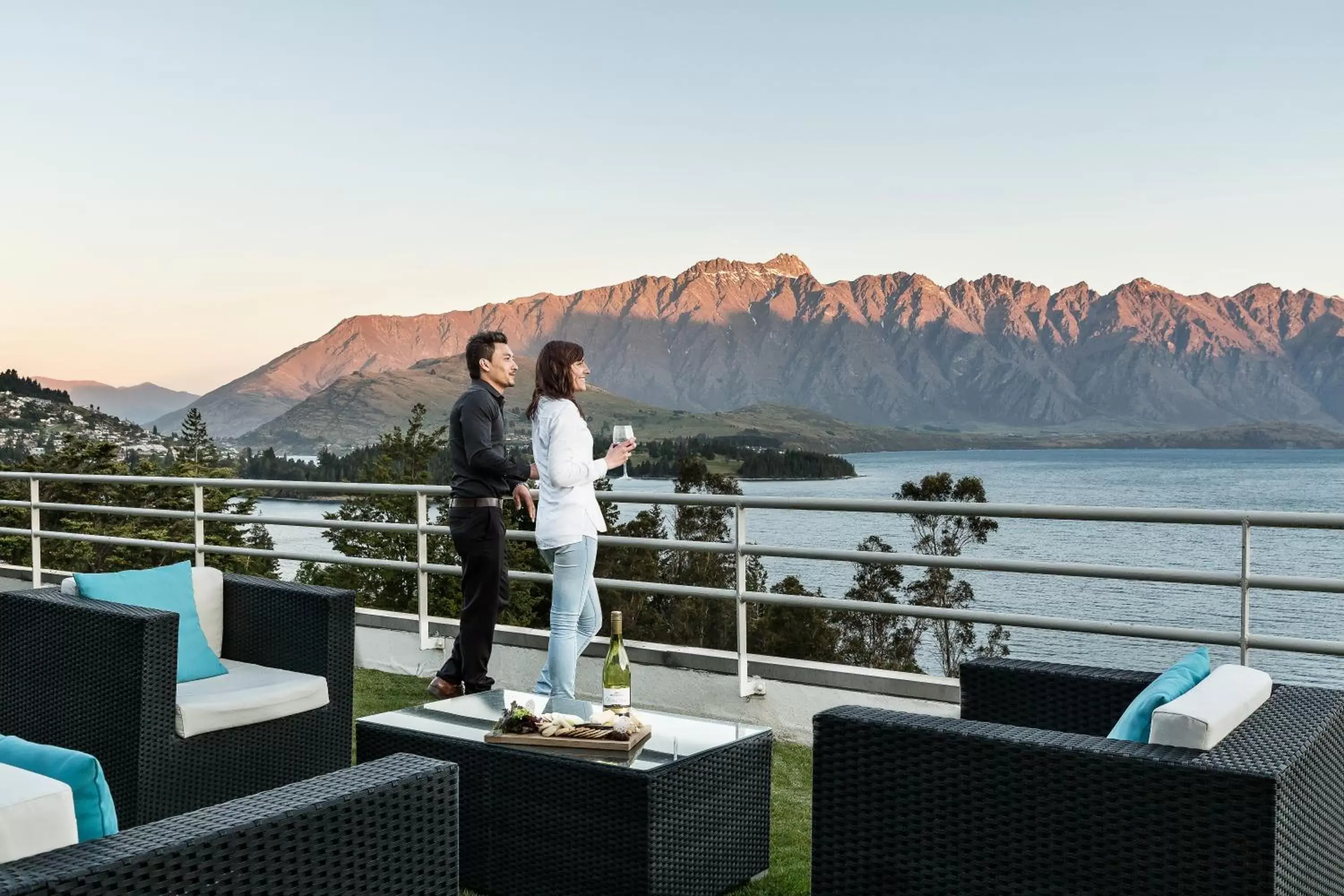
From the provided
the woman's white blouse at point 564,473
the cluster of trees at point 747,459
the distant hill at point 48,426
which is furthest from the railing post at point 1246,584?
the distant hill at point 48,426

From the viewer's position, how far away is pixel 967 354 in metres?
175

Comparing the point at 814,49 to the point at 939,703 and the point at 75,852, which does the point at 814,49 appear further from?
the point at 75,852

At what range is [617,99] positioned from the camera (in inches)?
1123

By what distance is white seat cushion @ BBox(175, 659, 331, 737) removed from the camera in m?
3.31

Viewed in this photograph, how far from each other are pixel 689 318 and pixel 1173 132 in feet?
370

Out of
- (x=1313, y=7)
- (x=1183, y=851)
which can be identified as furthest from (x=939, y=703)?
(x=1313, y=7)

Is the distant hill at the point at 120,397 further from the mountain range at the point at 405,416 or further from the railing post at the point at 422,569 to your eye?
the railing post at the point at 422,569

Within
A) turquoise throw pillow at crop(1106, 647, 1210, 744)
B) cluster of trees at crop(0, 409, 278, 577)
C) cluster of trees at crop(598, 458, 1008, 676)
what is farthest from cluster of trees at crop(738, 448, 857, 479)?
turquoise throw pillow at crop(1106, 647, 1210, 744)

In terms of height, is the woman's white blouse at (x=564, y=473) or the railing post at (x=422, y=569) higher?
the woman's white blouse at (x=564, y=473)

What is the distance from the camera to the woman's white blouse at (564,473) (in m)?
4.12

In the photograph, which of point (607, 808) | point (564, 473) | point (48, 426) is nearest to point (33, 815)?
point (607, 808)

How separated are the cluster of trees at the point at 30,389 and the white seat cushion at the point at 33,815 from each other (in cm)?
A: 4391

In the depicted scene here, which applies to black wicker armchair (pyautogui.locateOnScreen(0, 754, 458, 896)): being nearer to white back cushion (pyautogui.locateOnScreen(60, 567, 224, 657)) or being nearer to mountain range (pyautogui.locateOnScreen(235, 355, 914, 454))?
white back cushion (pyautogui.locateOnScreen(60, 567, 224, 657))

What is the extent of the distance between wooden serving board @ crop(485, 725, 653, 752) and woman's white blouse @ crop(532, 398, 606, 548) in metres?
1.30
